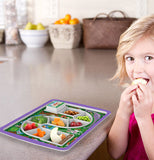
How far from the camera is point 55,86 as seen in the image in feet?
4.49

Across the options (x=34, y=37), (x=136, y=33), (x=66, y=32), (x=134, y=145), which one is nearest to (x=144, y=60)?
(x=136, y=33)

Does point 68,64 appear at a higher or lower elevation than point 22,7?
lower

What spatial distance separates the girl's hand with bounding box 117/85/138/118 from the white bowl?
1505 mm

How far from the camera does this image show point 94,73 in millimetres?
1601

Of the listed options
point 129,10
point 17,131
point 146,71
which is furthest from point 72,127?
point 129,10

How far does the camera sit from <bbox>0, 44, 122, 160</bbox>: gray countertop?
80 cm

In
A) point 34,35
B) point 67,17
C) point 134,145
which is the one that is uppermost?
point 67,17

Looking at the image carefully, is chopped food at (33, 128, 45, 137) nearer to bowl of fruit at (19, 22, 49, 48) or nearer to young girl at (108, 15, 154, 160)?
young girl at (108, 15, 154, 160)

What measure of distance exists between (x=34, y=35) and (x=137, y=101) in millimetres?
1587

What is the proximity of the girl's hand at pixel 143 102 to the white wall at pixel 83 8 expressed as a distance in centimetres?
153

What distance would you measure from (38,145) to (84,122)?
0.20 m

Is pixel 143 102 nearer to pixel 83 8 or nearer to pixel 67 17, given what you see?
pixel 67 17

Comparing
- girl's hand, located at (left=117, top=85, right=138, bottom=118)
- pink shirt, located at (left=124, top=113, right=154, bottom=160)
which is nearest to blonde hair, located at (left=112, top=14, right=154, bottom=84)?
girl's hand, located at (left=117, top=85, right=138, bottom=118)

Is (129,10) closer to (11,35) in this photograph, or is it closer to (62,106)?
(11,35)
